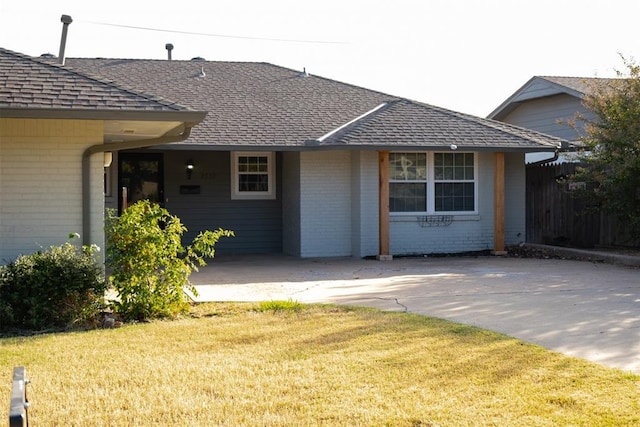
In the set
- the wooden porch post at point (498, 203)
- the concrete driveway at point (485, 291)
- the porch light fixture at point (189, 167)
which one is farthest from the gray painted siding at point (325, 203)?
the wooden porch post at point (498, 203)

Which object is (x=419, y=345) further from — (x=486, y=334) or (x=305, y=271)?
(x=305, y=271)

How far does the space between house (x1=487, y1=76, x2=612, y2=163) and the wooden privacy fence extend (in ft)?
12.4

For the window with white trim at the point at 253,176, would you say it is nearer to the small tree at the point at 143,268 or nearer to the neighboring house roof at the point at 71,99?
the neighboring house roof at the point at 71,99

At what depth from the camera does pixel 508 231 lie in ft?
64.7

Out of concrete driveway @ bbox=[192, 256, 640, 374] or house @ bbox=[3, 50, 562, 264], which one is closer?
concrete driveway @ bbox=[192, 256, 640, 374]

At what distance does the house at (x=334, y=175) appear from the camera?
1756cm

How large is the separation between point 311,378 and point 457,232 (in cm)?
1198

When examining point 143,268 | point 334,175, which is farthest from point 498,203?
point 143,268

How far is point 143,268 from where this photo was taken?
10.2 metres

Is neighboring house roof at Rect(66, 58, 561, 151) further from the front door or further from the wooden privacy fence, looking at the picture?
the front door

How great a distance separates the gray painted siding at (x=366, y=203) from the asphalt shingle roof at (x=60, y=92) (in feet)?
23.5

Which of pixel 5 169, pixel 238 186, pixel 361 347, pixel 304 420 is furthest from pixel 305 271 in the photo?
pixel 304 420

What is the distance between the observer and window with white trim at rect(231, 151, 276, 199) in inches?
752

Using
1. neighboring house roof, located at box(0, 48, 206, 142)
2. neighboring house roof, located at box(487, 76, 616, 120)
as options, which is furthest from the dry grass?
neighboring house roof, located at box(487, 76, 616, 120)
